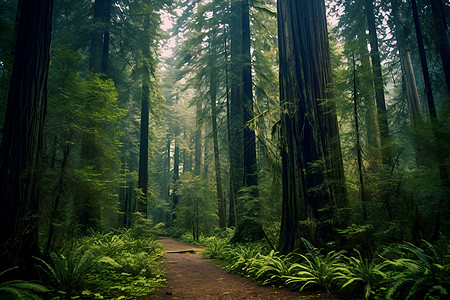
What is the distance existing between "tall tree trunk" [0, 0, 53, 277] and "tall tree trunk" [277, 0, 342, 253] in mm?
4689

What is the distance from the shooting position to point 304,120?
5.35 metres

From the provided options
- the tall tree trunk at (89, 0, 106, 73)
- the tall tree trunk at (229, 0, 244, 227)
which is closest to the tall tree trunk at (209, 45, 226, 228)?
the tall tree trunk at (229, 0, 244, 227)

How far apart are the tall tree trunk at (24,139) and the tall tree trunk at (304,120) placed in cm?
469

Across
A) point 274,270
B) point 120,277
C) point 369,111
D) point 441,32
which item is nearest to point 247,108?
point 369,111

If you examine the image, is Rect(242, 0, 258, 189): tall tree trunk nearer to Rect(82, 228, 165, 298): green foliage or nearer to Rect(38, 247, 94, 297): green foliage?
Rect(82, 228, 165, 298): green foliage

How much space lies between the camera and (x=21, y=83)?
12.9ft

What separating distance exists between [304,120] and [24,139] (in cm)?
529

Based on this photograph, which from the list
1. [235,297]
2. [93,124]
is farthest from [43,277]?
[93,124]

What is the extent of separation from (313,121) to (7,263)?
19.1 ft

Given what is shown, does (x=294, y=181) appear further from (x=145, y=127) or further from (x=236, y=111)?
(x=145, y=127)

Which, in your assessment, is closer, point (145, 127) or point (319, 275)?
point (319, 275)

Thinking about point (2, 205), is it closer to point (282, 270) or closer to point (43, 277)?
point (43, 277)

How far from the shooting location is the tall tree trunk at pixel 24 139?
348 cm

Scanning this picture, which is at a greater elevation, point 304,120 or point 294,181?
point 304,120
